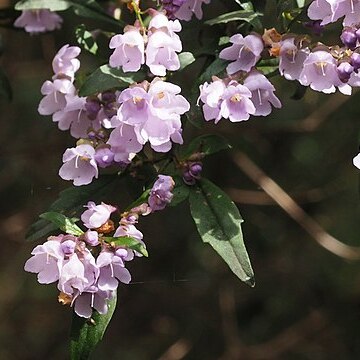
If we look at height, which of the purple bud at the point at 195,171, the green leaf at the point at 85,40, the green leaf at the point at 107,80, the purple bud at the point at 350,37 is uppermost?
the purple bud at the point at 350,37

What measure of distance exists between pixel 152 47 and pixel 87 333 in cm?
44

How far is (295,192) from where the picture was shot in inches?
90.0

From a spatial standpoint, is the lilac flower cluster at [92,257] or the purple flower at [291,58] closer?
the lilac flower cluster at [92,257]

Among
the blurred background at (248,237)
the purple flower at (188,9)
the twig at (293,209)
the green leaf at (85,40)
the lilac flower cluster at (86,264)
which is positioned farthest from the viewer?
the blurred background at (248,237)

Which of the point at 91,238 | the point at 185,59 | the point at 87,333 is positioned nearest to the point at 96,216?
the point at 91,238

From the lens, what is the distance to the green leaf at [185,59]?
1.21 metres

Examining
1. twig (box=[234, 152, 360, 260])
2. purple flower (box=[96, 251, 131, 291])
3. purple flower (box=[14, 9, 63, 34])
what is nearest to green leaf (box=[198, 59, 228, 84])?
purple flower (box=[96, 251, 131, 291])

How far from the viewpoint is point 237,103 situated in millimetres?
1115

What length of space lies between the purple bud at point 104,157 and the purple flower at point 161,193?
8 cm

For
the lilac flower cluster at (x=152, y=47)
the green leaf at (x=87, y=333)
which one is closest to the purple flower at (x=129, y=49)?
the lilac flower cluster at (x=152, y=47)

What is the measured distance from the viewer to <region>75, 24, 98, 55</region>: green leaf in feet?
4.44

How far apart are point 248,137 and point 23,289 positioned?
1.03 meters

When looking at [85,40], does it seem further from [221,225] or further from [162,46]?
[221,225]

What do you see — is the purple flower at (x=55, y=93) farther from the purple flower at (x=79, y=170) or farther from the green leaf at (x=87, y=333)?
the green leaf at (x=87, y=333)
